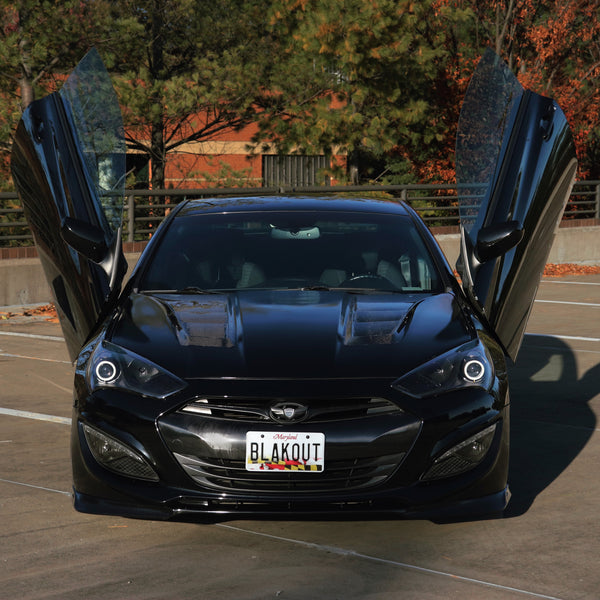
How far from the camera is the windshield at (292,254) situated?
6.00 m

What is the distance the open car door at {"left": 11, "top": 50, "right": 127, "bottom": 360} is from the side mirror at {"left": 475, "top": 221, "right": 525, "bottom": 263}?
1846 mm

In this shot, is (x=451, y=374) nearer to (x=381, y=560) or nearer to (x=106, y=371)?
(x=381, y=560)

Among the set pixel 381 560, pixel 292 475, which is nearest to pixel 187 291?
pixel 292 475

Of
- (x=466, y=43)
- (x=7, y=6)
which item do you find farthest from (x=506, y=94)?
(x=466, y=43)

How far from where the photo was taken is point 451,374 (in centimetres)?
480

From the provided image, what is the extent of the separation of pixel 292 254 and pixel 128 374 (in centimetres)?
162

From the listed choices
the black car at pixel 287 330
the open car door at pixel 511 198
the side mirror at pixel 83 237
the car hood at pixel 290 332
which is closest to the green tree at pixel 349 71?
the open car door at pixel 511 198

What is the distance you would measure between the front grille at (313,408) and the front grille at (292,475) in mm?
172

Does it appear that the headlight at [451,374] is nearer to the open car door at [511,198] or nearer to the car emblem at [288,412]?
the car emblem at [288,412]

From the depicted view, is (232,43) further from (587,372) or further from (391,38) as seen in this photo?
(587,372)

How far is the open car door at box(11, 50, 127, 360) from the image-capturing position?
6062mm

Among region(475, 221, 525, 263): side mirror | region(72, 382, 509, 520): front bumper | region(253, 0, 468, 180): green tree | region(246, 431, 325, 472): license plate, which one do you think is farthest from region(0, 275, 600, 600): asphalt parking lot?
region(253, 0, 468, 180): green tree

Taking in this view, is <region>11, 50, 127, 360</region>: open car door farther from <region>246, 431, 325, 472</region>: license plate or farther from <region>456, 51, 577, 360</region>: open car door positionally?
<region>456, 51, 577, 360</region>: open car door

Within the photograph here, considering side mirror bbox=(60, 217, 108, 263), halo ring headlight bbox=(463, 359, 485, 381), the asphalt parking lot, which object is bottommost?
the asphalt parking lot
